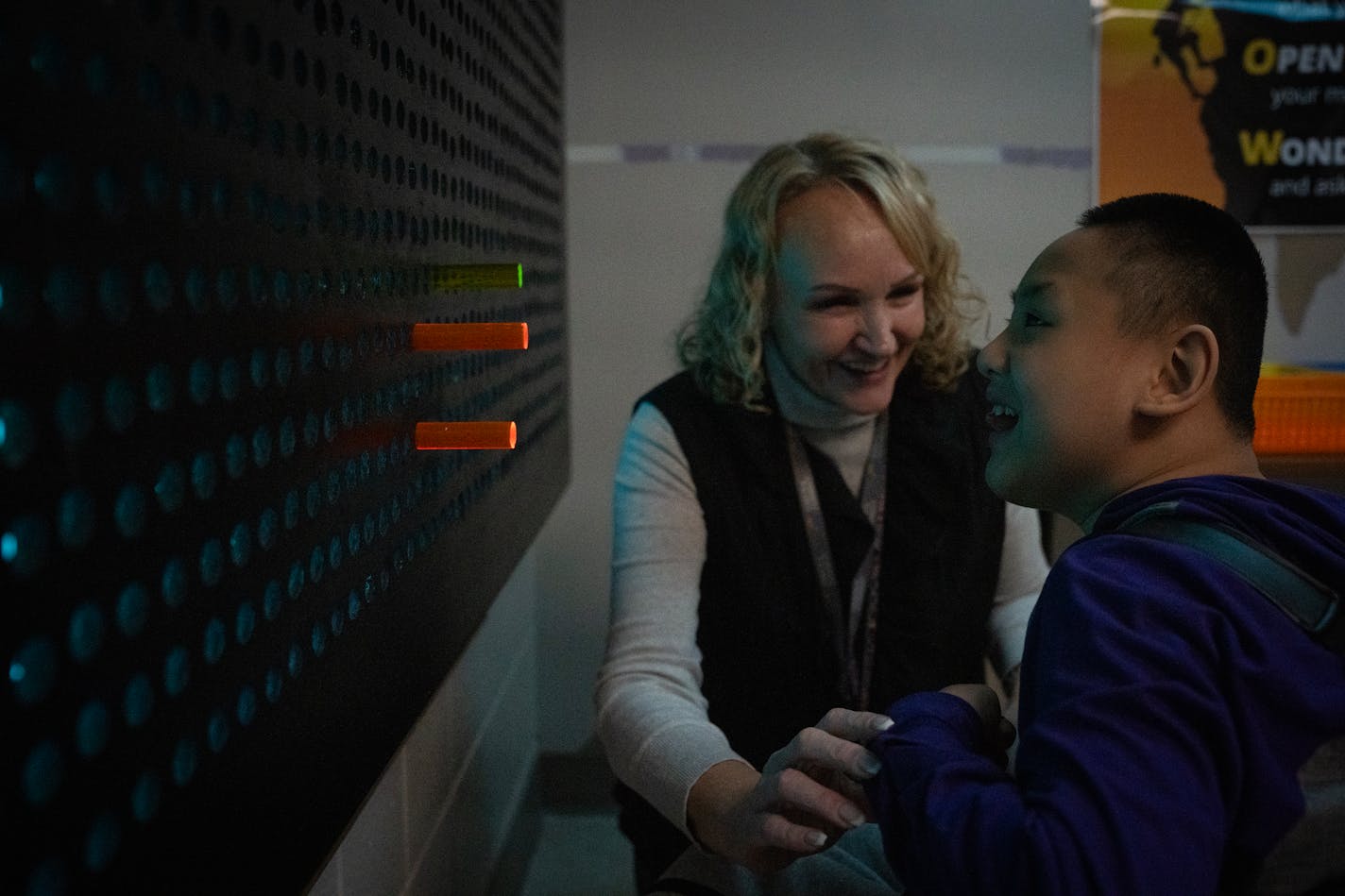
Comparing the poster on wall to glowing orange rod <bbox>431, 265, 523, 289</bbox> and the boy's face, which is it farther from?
glowing orange rod <bbox>431, 265, 523, 289</bbox>

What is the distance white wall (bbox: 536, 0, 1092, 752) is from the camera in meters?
2.05

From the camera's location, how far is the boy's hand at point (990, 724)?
0.72 m

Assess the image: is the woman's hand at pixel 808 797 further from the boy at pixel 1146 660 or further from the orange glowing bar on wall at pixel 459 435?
the orange glowing bar on wall at pixel 459 435

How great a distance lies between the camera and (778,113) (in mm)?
2074

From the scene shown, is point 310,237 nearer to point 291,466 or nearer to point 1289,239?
point 291,466

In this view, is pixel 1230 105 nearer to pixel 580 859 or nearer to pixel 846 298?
pixel 846 298

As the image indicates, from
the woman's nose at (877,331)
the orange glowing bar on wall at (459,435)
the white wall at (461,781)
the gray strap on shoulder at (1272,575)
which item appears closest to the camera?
the orange glowing bar on wall at (459,435)

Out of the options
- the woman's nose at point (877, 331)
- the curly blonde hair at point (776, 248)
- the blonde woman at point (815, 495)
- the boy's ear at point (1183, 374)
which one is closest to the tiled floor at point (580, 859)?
the blonde woman at point (815, 495)

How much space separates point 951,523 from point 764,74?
3.67 ft

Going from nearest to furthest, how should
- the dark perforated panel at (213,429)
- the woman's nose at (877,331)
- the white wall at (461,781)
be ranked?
the dark perforated panel at (213,429), the white wall at (461,781), the woman's nose at (877,331)

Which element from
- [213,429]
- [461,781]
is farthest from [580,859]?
[213,429]

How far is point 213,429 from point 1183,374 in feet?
2.24

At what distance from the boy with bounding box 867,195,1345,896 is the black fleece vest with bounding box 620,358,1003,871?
480 mm

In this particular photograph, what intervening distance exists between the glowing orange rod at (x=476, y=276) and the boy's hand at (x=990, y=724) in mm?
403
